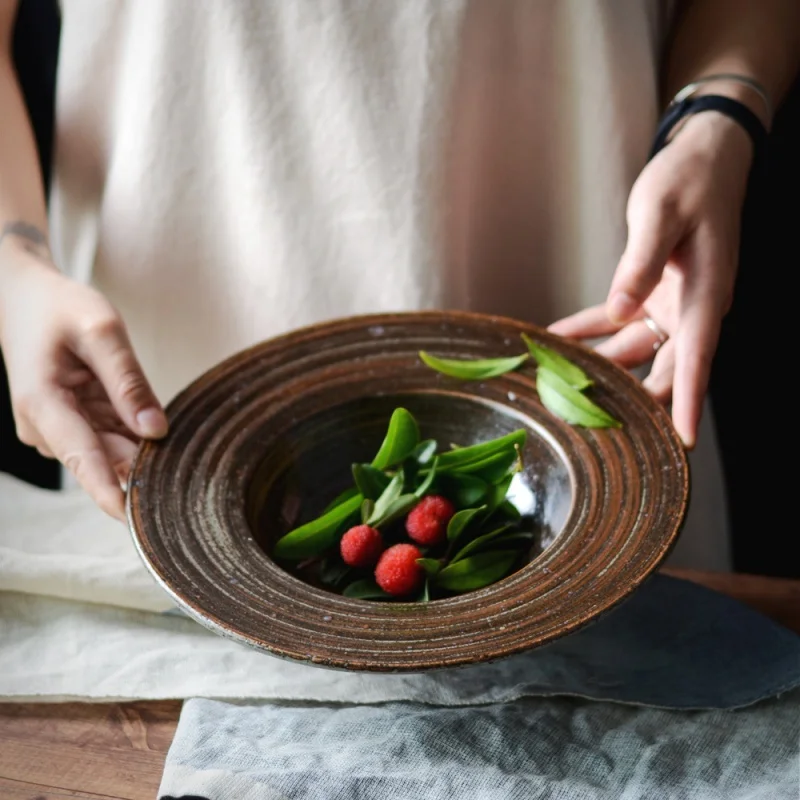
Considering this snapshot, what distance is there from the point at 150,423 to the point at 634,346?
1.44ft

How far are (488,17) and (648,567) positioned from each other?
0.55m

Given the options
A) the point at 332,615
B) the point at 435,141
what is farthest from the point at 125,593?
the point at 435,141

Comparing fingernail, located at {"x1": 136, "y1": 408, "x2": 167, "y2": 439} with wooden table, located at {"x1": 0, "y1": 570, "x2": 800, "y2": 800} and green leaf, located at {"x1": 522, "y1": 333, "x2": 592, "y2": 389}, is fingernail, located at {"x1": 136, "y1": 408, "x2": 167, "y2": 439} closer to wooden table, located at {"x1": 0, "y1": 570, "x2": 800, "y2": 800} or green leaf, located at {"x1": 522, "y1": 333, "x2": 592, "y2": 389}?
wooden table, located at {"x1": 0, "y1": 570, "x2": 800, "y2": 800}

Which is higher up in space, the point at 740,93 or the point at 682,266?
the point at 740,93

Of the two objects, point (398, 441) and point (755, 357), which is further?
point (755, 357)

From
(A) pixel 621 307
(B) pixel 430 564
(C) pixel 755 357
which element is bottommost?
(C) pixel 755 357

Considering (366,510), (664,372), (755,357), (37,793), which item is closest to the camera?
(37,793)

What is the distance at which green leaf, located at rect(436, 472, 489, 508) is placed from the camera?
2.58ft

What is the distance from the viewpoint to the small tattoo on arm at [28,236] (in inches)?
36.4

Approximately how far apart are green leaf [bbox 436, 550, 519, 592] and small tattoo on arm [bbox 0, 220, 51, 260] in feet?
1.59

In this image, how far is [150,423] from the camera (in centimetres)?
78

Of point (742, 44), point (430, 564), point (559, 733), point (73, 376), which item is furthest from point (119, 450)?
point (742, 44)

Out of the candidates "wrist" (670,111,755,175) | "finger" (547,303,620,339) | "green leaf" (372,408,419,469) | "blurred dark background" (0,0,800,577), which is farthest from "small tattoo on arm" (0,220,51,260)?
"wrist" (670,111,755,175)

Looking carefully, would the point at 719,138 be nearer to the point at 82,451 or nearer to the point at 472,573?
the point at 472,573
